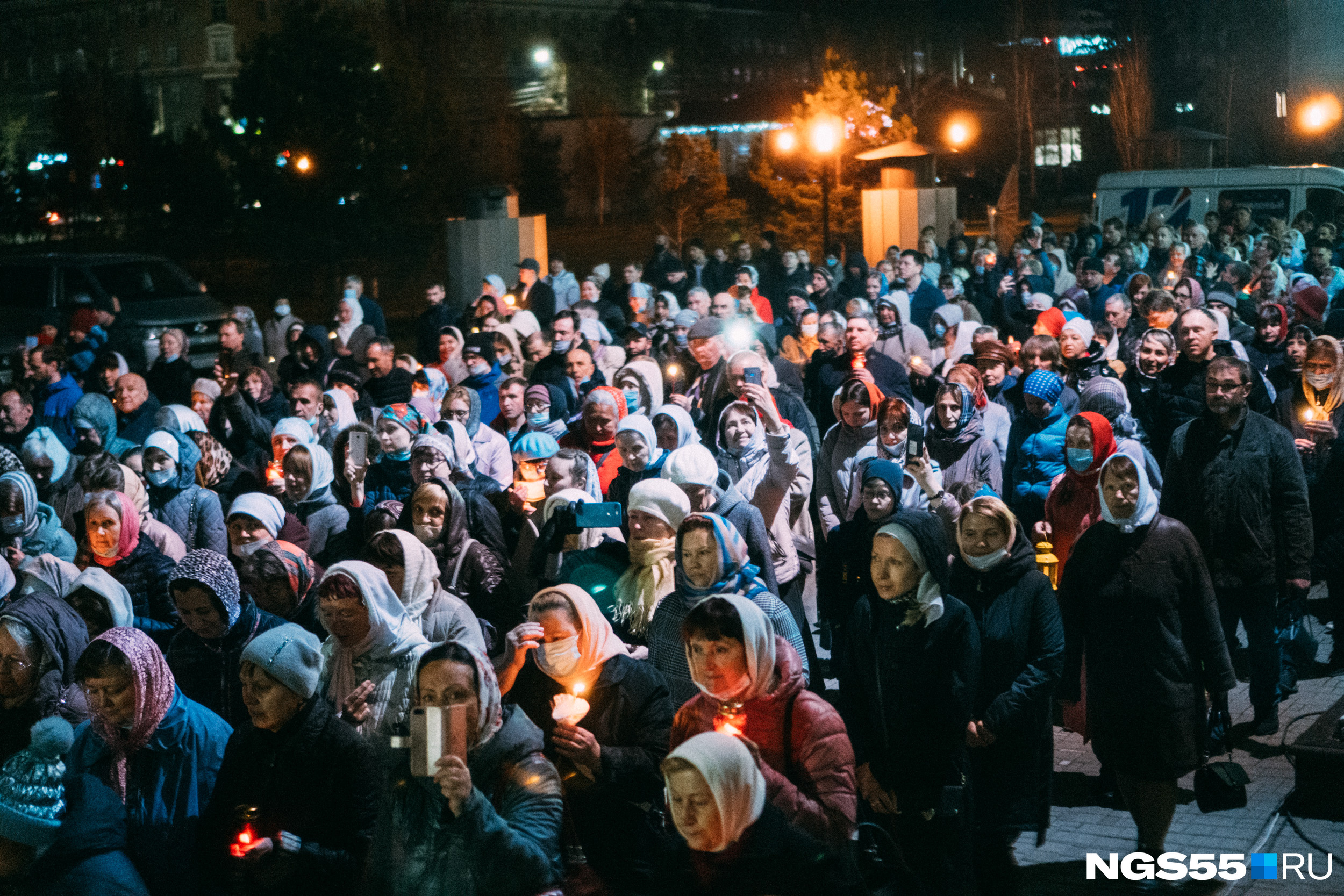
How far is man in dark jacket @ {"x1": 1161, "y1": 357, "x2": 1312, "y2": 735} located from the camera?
23.4 ft

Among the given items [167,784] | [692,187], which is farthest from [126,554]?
[692,187]

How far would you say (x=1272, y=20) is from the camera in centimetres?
5091

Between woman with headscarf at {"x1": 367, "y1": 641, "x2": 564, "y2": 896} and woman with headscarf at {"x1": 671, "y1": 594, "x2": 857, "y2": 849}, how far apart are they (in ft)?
1.76

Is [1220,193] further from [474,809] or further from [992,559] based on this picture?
[474,809]

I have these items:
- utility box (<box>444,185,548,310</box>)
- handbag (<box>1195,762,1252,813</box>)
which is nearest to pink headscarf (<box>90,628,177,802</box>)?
handbag (<box>1195,762,1252,813</box>)

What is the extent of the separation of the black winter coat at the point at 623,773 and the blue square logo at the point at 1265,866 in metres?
2.48

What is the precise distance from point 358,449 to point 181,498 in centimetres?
96

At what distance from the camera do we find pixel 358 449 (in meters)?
8.09

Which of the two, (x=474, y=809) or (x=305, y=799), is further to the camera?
(x=305, y=799)

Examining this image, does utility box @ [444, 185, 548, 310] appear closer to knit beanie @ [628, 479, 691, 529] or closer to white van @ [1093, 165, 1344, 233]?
white van @ [1093, 165, 1344, 233]

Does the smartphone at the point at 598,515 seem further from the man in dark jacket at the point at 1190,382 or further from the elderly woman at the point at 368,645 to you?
the man in dark jacket at the point at 1190,382

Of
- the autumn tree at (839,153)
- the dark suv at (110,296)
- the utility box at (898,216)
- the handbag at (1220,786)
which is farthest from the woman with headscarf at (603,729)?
the autumn tree at (839,153)

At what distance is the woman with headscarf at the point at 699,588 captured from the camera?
532 cm

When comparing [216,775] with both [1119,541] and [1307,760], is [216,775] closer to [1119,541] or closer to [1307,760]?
[1119,541]
